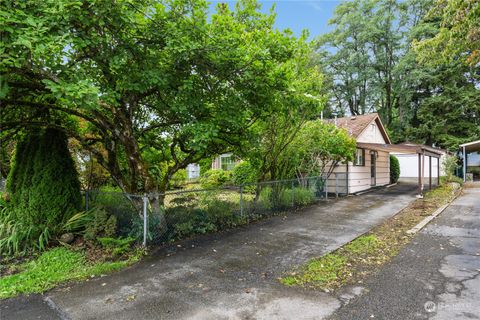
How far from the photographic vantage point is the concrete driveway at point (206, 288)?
334 cm

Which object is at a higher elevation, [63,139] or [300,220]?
[63,139]

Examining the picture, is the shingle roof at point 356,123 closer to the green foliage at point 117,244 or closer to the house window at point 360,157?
the house window at point 360,157

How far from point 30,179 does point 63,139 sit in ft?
3.40

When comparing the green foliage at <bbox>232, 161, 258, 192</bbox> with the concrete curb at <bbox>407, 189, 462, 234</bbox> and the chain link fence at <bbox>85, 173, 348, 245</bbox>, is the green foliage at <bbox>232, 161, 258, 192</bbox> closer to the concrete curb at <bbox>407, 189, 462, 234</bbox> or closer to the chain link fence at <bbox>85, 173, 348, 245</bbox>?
the chain link fence at <bbox>85, 173, 348, 245</bbox>

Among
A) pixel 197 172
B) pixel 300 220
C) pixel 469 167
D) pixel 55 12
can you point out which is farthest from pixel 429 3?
pixel 55 12

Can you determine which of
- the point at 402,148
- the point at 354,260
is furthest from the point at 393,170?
the point at 354,260

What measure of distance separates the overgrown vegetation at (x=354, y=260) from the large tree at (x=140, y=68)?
271 cm

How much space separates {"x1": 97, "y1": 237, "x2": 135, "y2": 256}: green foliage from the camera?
5.21 metres

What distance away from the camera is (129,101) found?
18.2 feet

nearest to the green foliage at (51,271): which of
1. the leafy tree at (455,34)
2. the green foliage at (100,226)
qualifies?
the green foliage at (100,226)

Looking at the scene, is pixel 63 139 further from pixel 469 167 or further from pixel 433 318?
pixel 469 167

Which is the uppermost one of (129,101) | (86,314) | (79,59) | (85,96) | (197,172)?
(79,59)

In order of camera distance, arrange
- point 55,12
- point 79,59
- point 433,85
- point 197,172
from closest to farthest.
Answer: point 55,12 → point 79,59 → point 197,172 → point 433,85

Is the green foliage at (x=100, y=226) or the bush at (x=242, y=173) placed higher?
the bush at (x=242, y=173)
